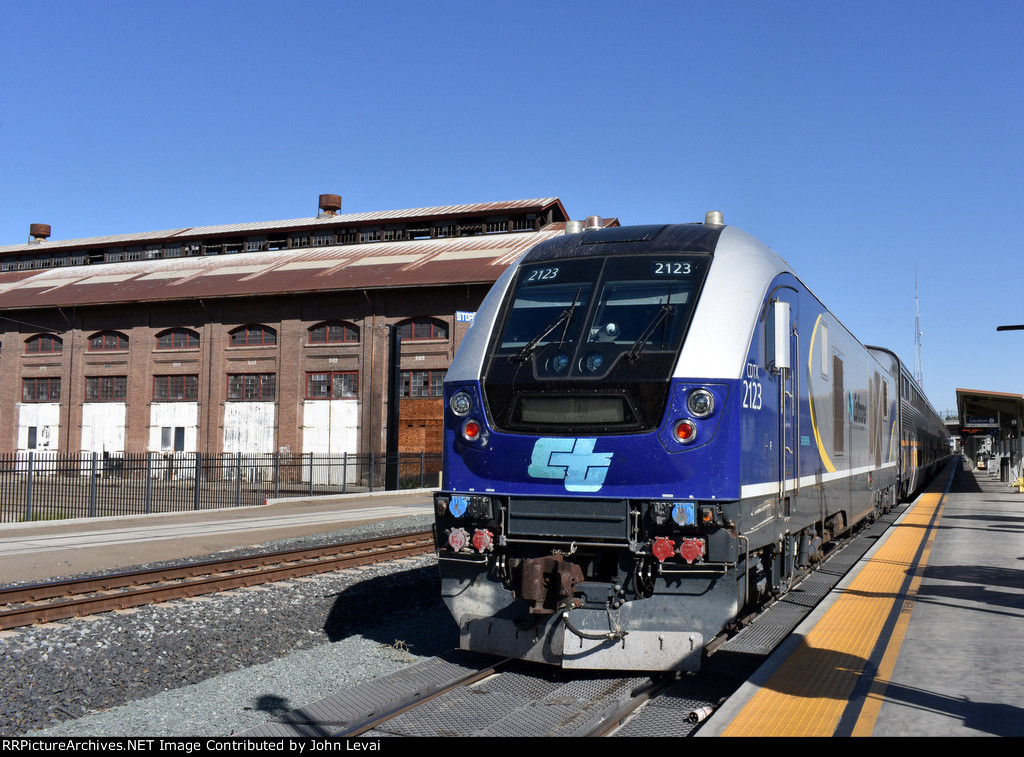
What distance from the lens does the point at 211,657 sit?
322 inches

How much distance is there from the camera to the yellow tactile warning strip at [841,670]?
17.5 feet

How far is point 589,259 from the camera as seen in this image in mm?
7629

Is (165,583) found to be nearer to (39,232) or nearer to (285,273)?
(285,273)

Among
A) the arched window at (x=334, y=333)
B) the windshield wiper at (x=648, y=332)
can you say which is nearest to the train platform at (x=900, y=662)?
the windshield wiper at (x=648, y=332)

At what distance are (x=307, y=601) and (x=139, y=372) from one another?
1485 inches

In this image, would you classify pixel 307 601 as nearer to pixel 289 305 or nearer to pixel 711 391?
pixel 711 391

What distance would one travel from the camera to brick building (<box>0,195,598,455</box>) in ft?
133

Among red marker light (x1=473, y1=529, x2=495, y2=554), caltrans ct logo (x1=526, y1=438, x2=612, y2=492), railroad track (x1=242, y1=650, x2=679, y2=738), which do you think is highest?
caltrans ct logo (x1=526, y1=438, x2=612, y2=492)

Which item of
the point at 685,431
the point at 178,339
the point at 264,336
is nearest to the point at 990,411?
the point at 264,336

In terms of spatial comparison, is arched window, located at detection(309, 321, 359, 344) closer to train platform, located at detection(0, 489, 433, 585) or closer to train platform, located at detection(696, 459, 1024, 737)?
train platform, located at detection(0, 489, 433, 585)

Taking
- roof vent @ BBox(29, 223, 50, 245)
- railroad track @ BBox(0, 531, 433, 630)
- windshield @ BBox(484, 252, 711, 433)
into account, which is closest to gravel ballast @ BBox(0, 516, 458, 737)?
railroad track @ BBox(0, 531, 433, 630)

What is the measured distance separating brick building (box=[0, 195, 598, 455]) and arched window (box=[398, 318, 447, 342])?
0.21 ft

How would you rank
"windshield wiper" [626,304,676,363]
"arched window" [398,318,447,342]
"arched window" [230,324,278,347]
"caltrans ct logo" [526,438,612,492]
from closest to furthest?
"caltrans ct logo" [526,438,612,492] → "windshield wiper" [626,304,676,363] → "arched window" [398,318,447,342] → "arched window" [230,324,278,347]
